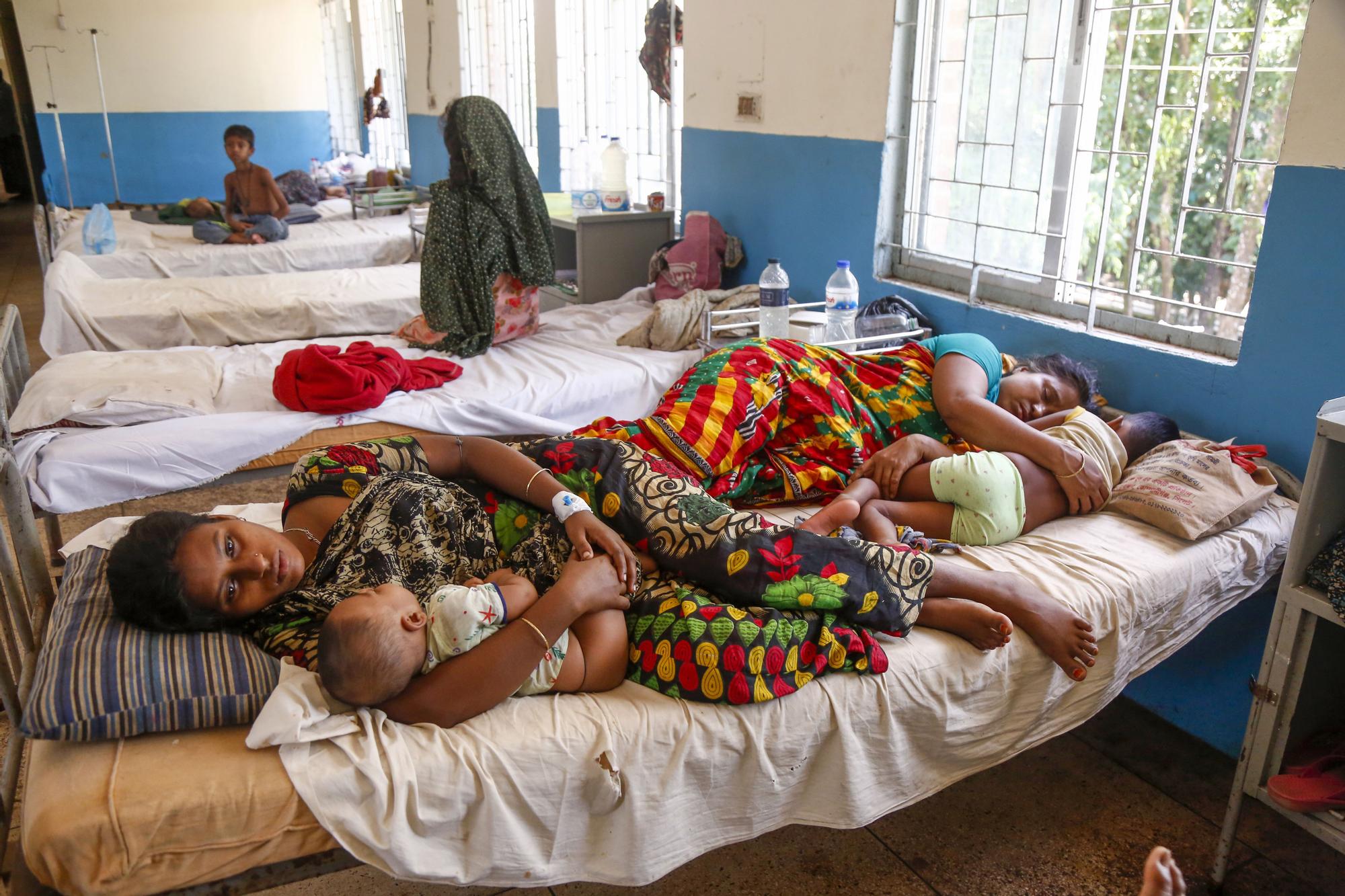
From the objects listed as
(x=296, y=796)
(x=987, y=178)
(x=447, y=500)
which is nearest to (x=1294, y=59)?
(x=987, y=178)

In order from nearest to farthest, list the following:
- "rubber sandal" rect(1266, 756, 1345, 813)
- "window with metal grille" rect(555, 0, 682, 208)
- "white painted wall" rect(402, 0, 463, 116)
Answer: "rubber sandal" rect(1266, 756, 1345, 813), "window with metal grille" rect(555, 0, 682, 208), "white painted wall" rect(402, 0, 463, 116)

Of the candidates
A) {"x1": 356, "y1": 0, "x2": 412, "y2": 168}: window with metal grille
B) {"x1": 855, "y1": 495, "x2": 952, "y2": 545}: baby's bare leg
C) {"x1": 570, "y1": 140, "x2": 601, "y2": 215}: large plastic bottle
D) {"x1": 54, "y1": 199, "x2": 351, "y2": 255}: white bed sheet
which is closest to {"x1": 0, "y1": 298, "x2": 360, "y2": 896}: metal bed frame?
{"x1": 855, "y1": 495, "x2": 952, "y2": 545}: baby's bare leg

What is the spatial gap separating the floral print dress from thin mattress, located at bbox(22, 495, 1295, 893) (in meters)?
0.07

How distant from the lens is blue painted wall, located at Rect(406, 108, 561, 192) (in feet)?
18.7

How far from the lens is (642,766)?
62.2 inches

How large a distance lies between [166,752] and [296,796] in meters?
0.23

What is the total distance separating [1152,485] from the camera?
2217mm

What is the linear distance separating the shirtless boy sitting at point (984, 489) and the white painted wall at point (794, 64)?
1.40 meters

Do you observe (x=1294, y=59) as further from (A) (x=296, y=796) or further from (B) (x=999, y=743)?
(A) (x=296, y=796)

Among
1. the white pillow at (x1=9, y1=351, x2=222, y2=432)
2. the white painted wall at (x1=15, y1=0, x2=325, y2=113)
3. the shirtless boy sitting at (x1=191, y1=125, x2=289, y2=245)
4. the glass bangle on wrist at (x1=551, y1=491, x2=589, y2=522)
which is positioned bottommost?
the white pillow at (x1=9, y1=351, x2=222, y2=432)

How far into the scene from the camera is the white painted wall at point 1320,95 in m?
2.03

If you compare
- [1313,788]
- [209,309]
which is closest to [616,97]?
[209,309]

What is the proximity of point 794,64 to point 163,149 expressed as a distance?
935 cm

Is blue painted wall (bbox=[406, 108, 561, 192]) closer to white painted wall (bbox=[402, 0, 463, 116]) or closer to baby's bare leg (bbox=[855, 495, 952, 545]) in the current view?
white painted wall (bbox=[402, 0, 463, 116])
